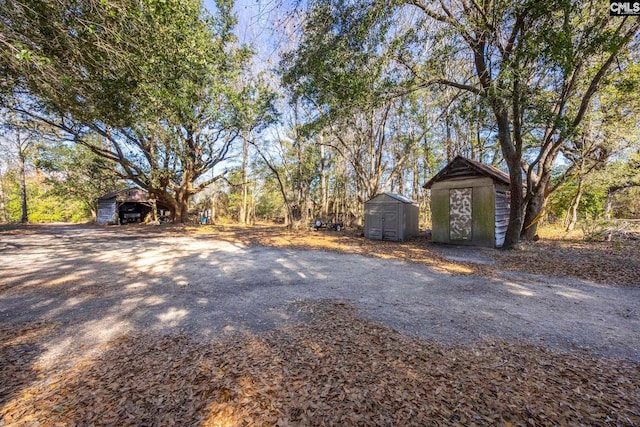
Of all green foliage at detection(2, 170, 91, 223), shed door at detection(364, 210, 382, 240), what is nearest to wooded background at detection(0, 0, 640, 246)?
shed door at detection(364, 210, 382, 240)

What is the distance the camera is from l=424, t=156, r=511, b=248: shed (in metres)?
9.51

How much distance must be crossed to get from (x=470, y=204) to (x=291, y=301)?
8.85 metres

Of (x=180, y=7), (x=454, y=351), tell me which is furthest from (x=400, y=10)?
(x=454, y=351)

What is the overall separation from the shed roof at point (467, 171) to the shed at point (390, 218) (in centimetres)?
173

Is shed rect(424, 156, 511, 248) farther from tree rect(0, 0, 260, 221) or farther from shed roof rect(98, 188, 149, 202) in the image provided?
shed roof rect(98, 188, 149, 202)

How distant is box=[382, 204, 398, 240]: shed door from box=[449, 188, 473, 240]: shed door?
2.37 m

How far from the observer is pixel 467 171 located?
10070 millimetres

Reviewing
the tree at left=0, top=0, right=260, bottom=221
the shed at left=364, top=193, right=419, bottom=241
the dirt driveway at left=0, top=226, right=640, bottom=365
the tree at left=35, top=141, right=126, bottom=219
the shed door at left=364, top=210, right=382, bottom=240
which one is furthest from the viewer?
the tree at left=35, top=141, right=126, bottom=219

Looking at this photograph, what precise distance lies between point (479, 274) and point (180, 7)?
857 centimetres

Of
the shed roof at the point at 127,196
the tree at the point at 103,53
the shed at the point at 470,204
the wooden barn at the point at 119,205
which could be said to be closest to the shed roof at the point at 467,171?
the shed at the point at 470,204

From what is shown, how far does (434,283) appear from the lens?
5.05m

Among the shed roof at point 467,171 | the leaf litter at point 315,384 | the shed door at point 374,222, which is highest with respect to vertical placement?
the shed roof at point 467,171

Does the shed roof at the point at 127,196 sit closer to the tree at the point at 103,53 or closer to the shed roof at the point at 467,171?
the tree at the point at 103,53

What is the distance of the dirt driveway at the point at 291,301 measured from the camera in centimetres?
301
